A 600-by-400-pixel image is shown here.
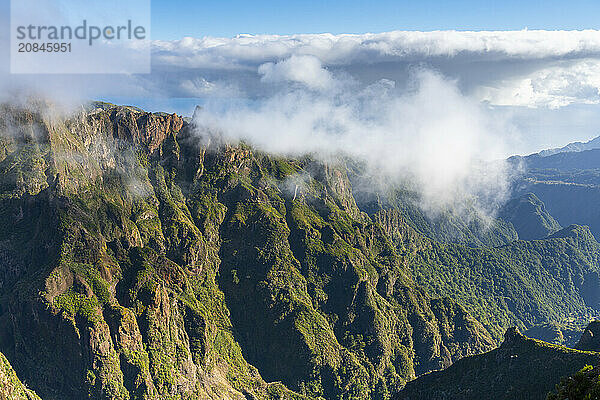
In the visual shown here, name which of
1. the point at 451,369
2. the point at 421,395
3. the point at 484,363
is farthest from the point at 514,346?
the point at 421,395

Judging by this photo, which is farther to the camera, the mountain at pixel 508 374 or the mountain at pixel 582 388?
the mountain at pixel 508 374

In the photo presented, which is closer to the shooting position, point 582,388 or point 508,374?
point 582,388

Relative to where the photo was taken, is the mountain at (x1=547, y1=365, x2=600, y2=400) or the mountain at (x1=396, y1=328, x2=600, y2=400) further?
the mountain at (x1=396, y1=328, x2=600, y2=400)

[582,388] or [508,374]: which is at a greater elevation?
[582,388]

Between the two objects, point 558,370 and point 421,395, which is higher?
point 558,370

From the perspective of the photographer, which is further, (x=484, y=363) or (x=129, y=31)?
(x=484, y=363)

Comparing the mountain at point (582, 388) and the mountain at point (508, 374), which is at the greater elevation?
the mountain at point (582, 388)

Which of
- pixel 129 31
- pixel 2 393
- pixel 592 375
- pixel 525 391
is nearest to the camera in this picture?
pixel 592 375

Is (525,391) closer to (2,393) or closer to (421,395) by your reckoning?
(421,395)
